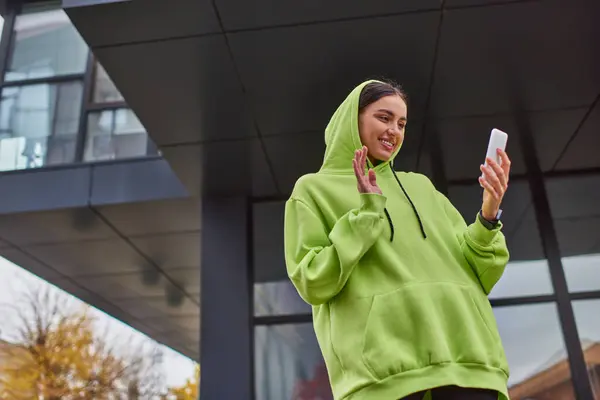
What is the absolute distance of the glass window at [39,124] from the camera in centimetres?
734

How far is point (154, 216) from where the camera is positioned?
664 cm

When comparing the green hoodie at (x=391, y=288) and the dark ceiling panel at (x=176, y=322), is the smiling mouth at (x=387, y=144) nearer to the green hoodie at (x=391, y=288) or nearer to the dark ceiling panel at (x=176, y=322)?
the green hoodie at (x=391, y=288)

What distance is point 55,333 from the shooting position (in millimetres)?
12797

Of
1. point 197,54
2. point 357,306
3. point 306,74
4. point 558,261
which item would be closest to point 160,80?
point 197,54

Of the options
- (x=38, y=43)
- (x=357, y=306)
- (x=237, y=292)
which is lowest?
(x=357, y=306)

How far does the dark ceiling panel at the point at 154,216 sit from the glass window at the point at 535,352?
11.0ft

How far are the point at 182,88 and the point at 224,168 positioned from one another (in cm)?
129

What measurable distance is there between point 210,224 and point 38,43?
453cm

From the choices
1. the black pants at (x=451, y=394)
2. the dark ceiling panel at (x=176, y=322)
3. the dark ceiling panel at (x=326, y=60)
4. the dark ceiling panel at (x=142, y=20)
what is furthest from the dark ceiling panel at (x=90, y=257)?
the black pants at (x=451, y=394)

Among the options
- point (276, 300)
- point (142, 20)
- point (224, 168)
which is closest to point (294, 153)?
point (224, 168)

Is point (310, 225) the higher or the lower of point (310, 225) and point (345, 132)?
the lower

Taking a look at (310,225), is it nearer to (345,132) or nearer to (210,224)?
(345,132)

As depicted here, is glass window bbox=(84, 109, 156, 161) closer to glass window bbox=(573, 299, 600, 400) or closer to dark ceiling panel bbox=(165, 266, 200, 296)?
dark ceiling panel bbox=(165, 266, 200, 296)

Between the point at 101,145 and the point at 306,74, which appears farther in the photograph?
the point at 101,145
